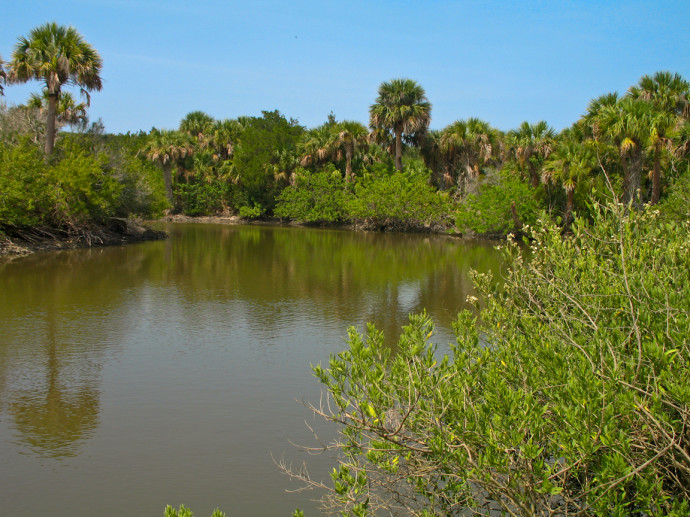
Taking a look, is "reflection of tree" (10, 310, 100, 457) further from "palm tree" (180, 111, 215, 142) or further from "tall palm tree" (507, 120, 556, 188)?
"palm tree" (180, 111, 215, 142)

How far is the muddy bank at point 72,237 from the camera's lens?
25453 millimetres

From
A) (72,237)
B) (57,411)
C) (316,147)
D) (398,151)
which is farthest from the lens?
(316,147)

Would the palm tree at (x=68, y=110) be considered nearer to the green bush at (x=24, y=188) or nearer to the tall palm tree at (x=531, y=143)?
the green bush at (x=24, y=188)

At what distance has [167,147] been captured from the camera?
2216 inches

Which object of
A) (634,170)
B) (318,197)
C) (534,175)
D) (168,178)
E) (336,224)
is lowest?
(336,224)

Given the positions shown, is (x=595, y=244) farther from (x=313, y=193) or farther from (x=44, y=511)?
(x=313, y=193)

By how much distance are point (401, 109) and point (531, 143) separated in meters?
10.7

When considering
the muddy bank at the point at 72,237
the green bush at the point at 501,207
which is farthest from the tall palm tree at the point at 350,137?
the muddy bank at the point at 72,237

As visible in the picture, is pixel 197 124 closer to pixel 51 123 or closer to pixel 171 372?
pixel 51 123

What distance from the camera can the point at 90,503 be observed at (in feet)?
20.8

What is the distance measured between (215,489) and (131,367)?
191 inches

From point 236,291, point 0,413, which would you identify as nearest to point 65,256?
point 236,291

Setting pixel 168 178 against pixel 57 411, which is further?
pixel 168 178

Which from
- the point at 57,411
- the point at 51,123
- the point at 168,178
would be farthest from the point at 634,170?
the point at 168,178
